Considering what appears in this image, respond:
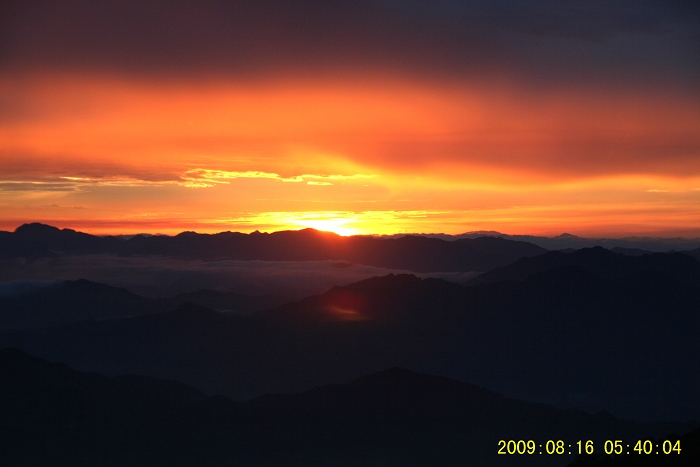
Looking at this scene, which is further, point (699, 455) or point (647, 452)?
point (647, 452)
